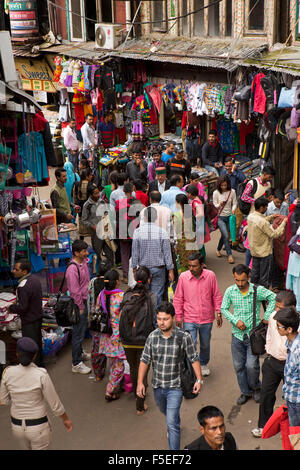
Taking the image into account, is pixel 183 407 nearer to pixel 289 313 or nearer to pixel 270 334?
pixel 270 334

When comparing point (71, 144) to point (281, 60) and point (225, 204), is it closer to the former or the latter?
point (225, 204)

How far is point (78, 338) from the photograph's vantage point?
8117 millimetres

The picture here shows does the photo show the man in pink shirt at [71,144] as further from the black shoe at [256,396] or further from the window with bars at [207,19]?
the black shoe at [256,396]

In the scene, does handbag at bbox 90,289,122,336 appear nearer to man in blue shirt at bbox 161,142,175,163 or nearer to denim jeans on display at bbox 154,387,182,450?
denim jeans on display at bbox 154,387,182,450

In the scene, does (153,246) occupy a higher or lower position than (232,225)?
higher

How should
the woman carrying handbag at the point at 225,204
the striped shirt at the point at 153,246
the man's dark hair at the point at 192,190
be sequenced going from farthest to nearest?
the woman carrying handbag at the point at 225,204 → the man's dark hair at the point at 192,190 → the striped shirt at the point at 153,246

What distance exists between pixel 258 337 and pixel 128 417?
1728 millimetres

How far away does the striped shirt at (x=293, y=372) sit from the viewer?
562cm

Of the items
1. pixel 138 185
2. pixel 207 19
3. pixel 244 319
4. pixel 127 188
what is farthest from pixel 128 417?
pixel 207 19

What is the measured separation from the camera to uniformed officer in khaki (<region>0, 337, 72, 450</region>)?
5688mm

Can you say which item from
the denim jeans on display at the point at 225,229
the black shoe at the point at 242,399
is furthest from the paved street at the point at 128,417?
the denim jeans on display at the point at 225,229

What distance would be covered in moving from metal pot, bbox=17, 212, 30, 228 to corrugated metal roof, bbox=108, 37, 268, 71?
581cm

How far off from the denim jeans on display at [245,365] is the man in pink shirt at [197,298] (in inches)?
14.9

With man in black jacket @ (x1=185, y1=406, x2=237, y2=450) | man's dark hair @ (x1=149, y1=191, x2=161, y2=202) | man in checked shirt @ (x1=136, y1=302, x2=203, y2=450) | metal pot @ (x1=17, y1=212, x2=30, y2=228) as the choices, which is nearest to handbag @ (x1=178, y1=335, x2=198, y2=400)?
man in checked shirt @ (x1=136, y1=302, x2=203, y2=450)
